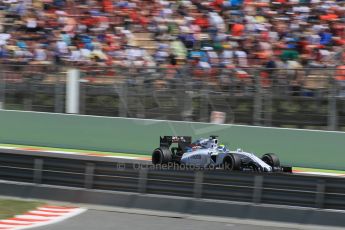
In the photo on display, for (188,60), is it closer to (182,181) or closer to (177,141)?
(177,141)

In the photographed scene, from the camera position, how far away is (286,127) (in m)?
13.3

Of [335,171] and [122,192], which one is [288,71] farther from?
[122,192]

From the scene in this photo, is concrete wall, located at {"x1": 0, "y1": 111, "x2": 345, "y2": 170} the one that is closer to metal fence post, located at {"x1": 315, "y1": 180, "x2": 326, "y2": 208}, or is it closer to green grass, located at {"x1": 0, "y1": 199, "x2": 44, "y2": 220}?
metal fence post, located at {"x1": 315, "y1": 180, "x2": 326, "y2": 208}

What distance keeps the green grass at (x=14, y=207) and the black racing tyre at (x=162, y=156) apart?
2663 millimetres

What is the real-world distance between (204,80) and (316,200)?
6206 millimetres

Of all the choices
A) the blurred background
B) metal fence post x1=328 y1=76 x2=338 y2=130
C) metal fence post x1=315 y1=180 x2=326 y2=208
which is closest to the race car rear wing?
the blurred background

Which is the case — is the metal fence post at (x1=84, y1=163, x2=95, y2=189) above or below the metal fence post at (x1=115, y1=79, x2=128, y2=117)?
below

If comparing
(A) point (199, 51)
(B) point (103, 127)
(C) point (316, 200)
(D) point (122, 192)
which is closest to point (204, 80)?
(A) point (199, 51)

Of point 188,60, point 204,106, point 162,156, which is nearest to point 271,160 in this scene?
point 162,156

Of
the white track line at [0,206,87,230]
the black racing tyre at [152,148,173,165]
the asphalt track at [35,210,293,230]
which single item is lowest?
the white track line at [0,206,87,230]

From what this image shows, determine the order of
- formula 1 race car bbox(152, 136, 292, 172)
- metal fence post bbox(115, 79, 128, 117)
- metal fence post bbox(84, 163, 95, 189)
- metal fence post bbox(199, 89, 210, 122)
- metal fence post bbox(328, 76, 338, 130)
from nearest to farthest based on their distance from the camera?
metal fence post bbox(84, 163, 95, 189) < formula 1 race car bbox(152, 136, 292, 172) < metal fence post bbox(328, 76, 338, 130) < metal fence post bbox(199, 89, 210, 122) < metal fence post bbox(115, 79, 128, 117)

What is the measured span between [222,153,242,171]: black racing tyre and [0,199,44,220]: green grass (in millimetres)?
2954

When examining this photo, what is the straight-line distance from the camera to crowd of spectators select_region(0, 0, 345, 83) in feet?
45.1

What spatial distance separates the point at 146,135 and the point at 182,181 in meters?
6.59
